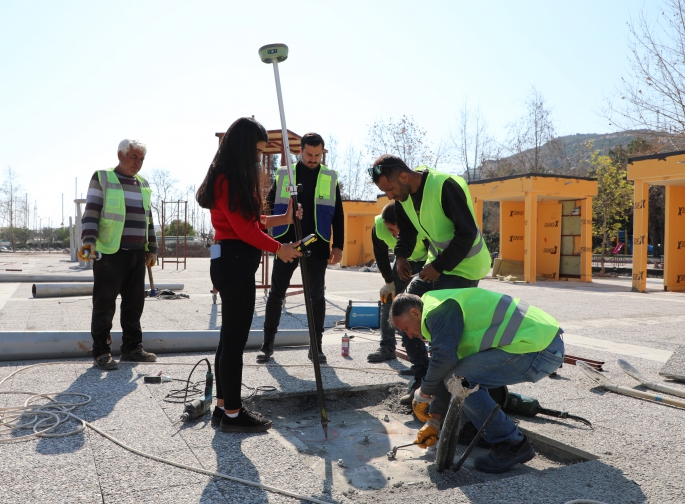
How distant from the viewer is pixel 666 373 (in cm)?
450

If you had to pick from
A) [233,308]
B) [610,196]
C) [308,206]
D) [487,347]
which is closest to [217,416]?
[233,308]

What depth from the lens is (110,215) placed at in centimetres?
482

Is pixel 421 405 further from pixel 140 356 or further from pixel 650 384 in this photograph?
pixel 140 356

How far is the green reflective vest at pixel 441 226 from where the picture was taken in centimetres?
365

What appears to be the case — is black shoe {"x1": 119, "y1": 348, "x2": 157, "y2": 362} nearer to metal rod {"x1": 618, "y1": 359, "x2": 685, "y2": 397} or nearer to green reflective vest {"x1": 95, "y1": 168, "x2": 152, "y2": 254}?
green reflective vest {"x1": 95, "y1": 168, "x2": 152, "y2": 254}

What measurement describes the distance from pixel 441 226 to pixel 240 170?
1.35 metres

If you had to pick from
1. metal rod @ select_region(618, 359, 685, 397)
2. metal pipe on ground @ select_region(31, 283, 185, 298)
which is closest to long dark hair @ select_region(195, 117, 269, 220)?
metal rod @ select_region(618, 359, 685, 397)

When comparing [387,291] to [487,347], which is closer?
[487,347]

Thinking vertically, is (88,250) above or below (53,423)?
above

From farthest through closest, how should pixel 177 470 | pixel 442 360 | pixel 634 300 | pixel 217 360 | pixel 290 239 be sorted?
pixel 634 300 → pixel 290 239 → pixel 217 360 → pixel 442 360 → pixel 177 470

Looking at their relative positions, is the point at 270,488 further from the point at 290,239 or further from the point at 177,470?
the point at 290,239

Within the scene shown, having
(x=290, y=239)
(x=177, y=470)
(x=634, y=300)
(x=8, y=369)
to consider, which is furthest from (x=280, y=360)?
(x=634, y=300)

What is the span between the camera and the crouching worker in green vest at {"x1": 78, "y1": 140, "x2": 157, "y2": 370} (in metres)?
4.75

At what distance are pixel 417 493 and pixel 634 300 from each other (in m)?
11.1
